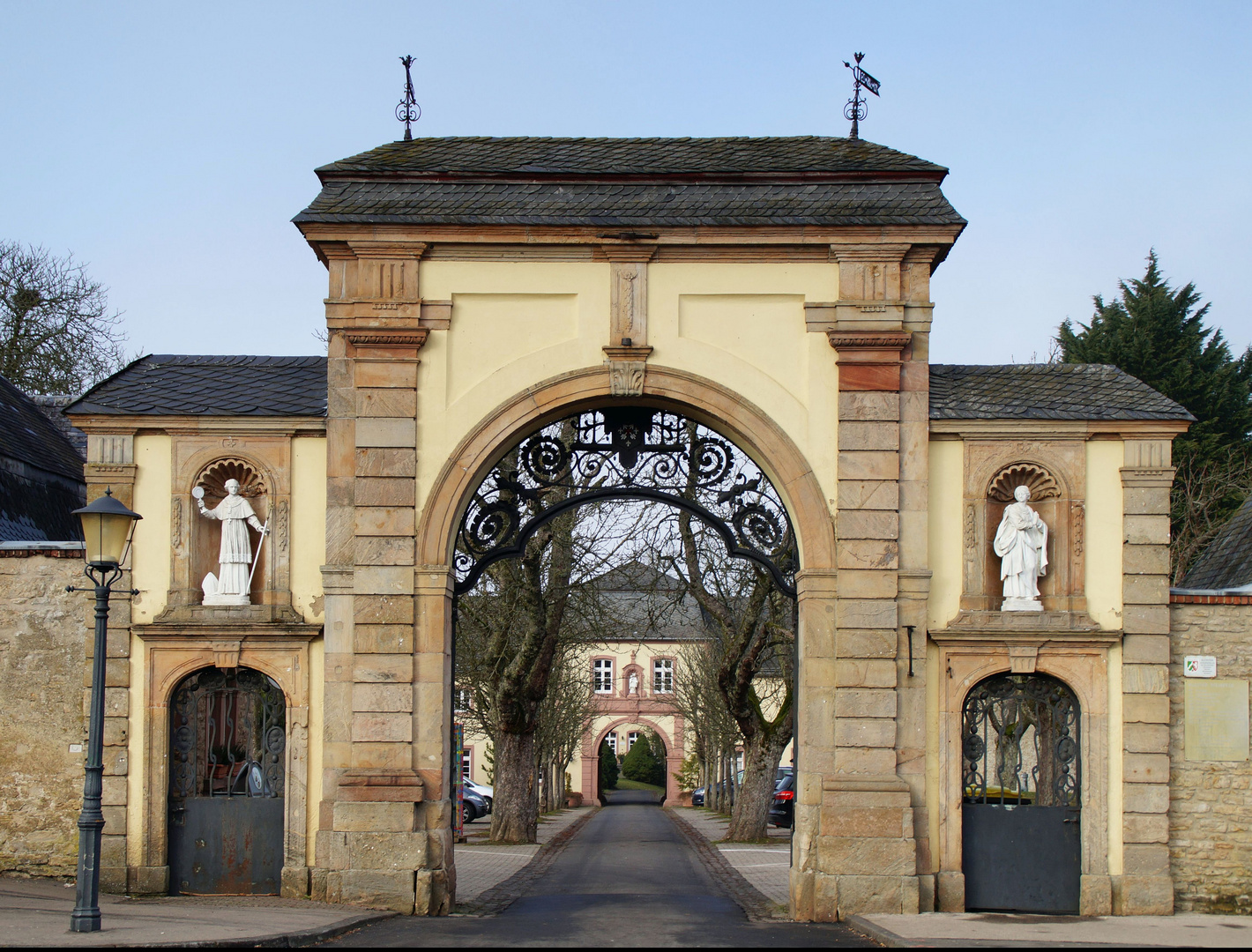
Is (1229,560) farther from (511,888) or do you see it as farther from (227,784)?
(227,784)

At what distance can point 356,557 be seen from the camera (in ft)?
40.9

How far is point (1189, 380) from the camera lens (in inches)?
1218

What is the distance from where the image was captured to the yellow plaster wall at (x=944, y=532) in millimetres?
12562

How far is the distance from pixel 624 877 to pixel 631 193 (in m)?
9.33

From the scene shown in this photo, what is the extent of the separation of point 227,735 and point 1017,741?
7.31 meters

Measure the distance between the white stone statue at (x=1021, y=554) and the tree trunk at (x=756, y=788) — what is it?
33.4ft

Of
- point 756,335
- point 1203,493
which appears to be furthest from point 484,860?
point 1203,493

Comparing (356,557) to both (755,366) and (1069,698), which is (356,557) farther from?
(1069,698)

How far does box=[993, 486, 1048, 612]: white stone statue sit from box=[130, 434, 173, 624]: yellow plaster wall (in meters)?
7.73

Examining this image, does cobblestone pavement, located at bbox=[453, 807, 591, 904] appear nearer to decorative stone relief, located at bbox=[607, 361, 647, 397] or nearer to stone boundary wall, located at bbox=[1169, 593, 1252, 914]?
decorative stone relief, located at bbox=[607, 361, 647, 397]

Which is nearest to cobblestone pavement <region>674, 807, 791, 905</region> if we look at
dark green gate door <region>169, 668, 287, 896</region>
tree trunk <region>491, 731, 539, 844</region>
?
tree trunk <region>491, 731, 539, 844</region>

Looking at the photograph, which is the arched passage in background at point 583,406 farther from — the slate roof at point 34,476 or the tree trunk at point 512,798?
the tree trunk at point 512,798

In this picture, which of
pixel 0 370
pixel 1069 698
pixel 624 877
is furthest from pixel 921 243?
pixel 0 370

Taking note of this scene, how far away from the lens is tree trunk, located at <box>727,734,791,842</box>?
73.6 ft
